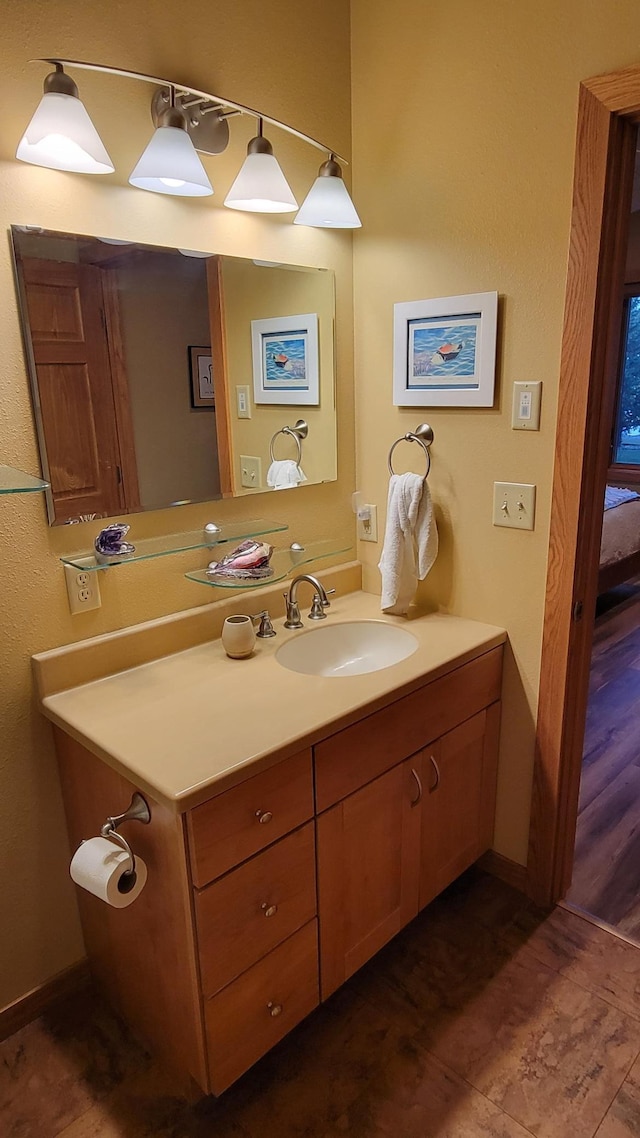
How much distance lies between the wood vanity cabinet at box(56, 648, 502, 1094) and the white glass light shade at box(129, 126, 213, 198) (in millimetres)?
1178

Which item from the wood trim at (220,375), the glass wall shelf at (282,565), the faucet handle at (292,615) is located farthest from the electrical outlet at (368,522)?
the wood trim at (220,375)

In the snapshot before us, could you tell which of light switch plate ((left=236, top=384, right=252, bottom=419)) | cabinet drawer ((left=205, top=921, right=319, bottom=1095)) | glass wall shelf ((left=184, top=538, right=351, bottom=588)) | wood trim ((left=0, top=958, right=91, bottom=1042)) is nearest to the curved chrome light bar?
light switch plate ((left=236, top=384, right=252, bottom=419))

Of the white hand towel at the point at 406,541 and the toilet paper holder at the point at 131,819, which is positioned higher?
the white hand towel at the point at 406,541

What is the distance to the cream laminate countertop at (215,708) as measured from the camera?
A: 1.22 meters

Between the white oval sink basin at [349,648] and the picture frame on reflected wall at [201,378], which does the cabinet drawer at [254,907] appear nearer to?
the white oval sink basin at [349,648]

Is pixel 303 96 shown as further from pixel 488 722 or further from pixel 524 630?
pixel 488 722

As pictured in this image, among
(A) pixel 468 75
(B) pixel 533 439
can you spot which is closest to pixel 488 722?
(B) pixel 533 439

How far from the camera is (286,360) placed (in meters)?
1.88

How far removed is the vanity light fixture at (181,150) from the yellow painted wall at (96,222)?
0.18ft

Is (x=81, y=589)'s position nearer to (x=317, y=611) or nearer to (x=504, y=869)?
(x=317, y=611)

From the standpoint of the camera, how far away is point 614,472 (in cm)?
557

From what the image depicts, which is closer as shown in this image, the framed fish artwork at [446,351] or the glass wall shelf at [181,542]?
the glass wall shelf at [181,542]

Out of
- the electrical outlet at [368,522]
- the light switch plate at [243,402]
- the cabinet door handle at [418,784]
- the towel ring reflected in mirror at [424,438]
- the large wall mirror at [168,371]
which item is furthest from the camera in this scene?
the electrical outlet at [368,522]

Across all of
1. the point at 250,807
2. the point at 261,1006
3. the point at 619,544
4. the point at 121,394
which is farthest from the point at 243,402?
the point at 619,544
